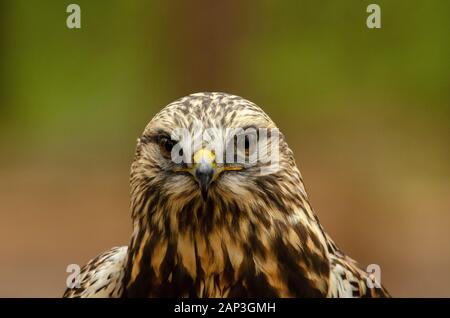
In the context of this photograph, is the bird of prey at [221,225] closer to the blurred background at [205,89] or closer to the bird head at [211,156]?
the bird head at [211,156]

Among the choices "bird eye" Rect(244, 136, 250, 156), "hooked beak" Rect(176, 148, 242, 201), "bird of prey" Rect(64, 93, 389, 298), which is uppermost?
"bird eye" Rect(244, 136, 250, 156)

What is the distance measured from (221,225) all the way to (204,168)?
249 millimetres

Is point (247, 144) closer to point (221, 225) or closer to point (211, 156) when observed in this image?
point (211, 156)

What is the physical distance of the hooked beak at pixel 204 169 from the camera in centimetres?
240

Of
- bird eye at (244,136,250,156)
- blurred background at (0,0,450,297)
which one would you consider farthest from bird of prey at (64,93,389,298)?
blurred background at (0,0,450,297)

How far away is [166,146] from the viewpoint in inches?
102

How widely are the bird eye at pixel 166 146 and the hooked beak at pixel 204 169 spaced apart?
0.39 ft

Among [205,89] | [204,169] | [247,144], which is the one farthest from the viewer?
[205,89]

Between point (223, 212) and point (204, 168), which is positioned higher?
point (204, 168)

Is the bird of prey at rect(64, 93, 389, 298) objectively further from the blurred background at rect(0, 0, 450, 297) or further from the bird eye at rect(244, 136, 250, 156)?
the blurred background at rect(0, 0, 450, 297)

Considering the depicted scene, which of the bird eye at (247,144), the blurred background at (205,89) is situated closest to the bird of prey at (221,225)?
the bird eye at (247,144)

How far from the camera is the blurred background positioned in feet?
25.8

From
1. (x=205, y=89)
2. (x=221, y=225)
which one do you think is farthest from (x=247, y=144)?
(x=205, y=89)

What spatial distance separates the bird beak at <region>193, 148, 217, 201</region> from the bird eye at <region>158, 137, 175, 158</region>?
143 millimetres
